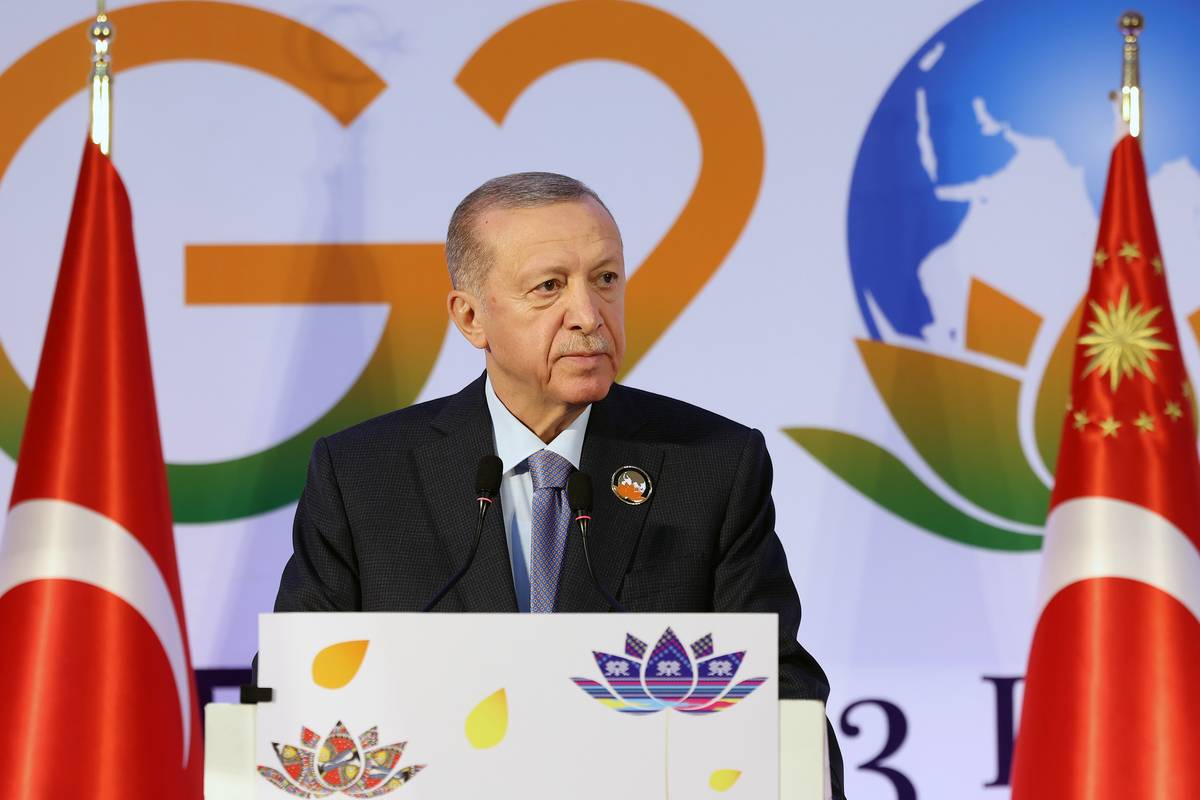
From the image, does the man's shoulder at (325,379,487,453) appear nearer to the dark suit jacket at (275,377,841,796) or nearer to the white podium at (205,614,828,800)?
the dark suit jacket at (275,377,841,796)

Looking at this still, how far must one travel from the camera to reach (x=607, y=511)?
95.6 inches

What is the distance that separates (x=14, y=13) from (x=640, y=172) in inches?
63.0

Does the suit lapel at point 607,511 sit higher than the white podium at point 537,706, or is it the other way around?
the suit lapel at point 607,511

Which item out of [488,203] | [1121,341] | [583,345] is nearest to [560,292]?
[583,345]

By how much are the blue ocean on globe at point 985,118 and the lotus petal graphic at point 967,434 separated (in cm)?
13

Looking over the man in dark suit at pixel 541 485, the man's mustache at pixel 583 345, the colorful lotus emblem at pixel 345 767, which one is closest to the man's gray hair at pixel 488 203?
the man in dark suit at pixel 541 485

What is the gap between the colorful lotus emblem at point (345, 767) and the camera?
5.45 feet

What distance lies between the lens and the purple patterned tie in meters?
2.35

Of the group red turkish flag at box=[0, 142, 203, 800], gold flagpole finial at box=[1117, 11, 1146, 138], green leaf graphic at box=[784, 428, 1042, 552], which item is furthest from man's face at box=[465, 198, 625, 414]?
gold flagpole finial at box=[1117, 11, 1146, 138]

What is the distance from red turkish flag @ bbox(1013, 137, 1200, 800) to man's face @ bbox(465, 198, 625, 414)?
116cm

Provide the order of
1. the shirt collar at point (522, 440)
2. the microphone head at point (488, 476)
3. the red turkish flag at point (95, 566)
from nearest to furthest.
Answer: the microphone head at point (488, 476) → the shirt collar at point (522, 440) → the red turkish flag at point (95, 566)

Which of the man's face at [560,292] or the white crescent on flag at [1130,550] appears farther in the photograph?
the white crescent on flag at [1130,550]

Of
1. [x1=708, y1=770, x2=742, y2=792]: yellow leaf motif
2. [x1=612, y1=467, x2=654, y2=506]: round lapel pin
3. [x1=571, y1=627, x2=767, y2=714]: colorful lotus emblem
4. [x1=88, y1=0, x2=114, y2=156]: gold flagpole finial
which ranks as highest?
[x1=88, y1=0, x2=114, y2=156]: gold flagpole finial

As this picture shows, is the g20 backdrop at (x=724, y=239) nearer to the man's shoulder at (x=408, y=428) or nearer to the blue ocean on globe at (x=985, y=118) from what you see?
the blue ocean on globe at (x=985, y=118)
